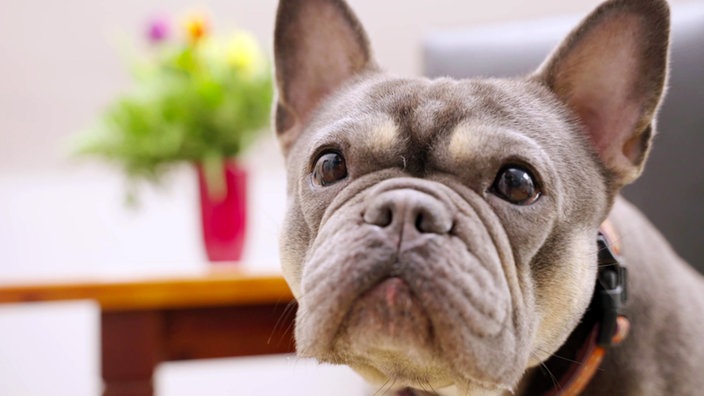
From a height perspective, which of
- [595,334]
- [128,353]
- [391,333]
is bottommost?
[128,353]

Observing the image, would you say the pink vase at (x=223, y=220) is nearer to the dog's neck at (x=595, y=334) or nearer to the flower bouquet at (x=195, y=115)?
the flower bouquet at (x=195, y=115)

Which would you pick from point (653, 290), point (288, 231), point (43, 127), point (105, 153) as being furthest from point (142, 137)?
point (653, 290)

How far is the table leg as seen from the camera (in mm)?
1665

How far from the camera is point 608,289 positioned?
1.20 metres

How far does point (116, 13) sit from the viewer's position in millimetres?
2666

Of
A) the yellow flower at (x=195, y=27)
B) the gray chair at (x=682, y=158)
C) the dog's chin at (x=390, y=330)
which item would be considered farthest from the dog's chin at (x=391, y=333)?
the yellow flower at (x=195, y=27)

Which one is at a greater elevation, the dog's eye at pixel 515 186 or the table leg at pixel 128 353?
the dog's eye at pixel 515 186

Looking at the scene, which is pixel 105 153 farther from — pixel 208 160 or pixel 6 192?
pixel 6 192

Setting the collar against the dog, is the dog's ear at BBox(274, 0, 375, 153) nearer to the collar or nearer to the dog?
the dog

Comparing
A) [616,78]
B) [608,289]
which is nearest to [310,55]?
[616,78]

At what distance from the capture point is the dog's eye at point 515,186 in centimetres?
106

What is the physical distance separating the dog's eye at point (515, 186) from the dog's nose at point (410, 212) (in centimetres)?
15

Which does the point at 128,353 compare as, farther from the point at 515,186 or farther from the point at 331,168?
the point at 515,186

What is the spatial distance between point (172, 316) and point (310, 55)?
700mm
